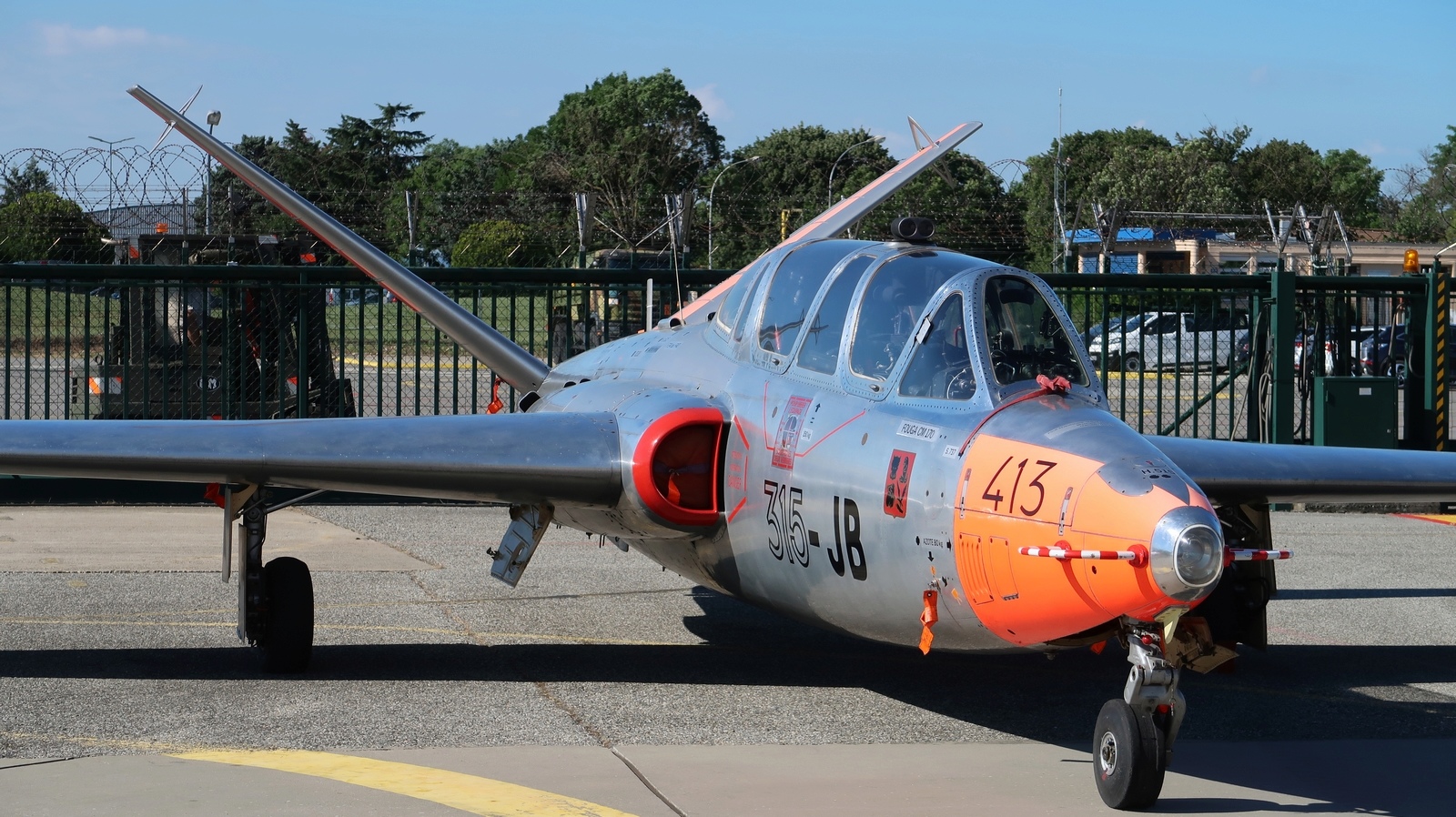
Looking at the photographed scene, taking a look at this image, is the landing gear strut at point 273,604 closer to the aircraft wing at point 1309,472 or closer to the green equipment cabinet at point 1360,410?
the aircraft wing at point 1309,472

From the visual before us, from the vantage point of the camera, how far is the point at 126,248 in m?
19.5

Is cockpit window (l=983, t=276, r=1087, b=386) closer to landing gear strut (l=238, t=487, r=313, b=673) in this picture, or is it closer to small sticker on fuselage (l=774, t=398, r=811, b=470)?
small sticker on fuselage (l=774, t=398, r=811, b=470)

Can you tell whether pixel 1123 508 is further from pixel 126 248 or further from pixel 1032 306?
pixel 126 248

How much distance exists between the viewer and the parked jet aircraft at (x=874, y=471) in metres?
5.71

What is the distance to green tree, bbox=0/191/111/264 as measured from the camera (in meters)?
18.6

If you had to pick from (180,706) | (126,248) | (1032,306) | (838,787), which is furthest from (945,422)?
(126,248)

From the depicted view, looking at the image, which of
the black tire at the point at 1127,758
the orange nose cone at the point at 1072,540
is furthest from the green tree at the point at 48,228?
the black tire at the point at 1127,758

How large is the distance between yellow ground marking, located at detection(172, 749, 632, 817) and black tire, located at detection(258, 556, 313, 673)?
1.79 metres

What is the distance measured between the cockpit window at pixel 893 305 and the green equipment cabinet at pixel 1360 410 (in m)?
12.0

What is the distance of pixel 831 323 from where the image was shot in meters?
7.53

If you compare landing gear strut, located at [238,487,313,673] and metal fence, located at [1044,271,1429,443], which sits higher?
A: metal fence, located at [1044,271,1429,443]

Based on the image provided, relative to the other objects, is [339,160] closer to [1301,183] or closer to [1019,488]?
[1301,183]

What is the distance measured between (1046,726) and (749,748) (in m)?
1.66

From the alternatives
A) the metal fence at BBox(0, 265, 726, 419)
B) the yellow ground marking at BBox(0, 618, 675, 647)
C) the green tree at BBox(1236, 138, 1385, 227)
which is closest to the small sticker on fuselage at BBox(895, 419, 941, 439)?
the yellow ground marking at BBox(0, 618, 675, 647)
